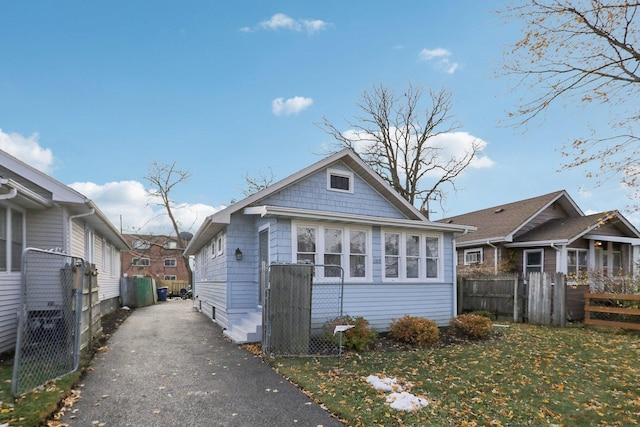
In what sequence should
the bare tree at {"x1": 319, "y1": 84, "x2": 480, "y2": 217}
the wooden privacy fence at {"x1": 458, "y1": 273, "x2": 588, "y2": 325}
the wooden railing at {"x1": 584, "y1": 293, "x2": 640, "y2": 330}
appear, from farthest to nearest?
1. the bare tree at {"x1": 319, "y1": 84, "x2": 480, "y2": 217}
2. the wooden privacy fence at {"x1": 458, "y1": 273, "x2": 588, "y2": 325}
3. the wooden railing at {"x1": 584, "y1": 293, "x2": 640, "y2": 330}

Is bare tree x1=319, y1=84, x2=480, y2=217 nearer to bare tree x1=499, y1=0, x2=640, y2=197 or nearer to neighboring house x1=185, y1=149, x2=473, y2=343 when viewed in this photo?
neighboring house x1=185, y1=149, x2=473, y2=343

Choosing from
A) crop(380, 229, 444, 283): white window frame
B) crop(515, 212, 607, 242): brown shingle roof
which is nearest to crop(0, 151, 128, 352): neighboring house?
crop(380, 229, 444, 283): white window frame

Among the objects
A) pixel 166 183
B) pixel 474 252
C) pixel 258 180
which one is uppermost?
pixel 166 183

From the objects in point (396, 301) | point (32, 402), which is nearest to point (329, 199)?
point (396, 301)

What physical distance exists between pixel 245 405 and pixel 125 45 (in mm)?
10841

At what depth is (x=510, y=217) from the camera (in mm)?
18953

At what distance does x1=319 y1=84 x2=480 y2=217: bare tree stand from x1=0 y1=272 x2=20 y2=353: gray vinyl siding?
2052 centimetres

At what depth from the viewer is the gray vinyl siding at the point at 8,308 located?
290 inches

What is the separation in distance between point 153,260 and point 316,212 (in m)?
35.2

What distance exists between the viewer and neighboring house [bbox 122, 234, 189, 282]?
38156mm

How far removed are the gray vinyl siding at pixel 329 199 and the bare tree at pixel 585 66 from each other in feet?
16.3

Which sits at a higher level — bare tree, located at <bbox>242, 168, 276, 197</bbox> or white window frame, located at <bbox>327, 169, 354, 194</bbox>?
bare tree, located at <bbox>242, 168, 276, 197</bbox>

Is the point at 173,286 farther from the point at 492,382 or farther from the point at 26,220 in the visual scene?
the point at 492,382

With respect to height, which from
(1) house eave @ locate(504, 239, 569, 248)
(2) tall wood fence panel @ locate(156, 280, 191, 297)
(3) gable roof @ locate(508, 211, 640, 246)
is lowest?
Answer: (2) tall wood fence panel @ locate(156, 280, 191, 297)
